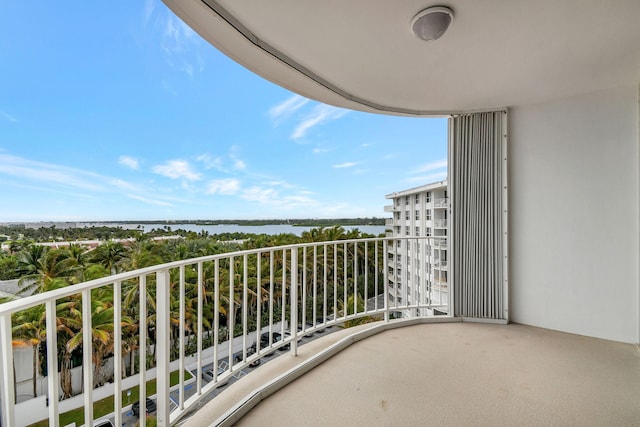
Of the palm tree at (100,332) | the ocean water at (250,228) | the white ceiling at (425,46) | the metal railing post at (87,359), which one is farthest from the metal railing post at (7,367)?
the ocean water at (250,228)

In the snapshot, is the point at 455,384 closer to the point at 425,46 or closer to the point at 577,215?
the point at 577,215

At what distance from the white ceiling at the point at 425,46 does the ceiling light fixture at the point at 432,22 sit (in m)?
0.04

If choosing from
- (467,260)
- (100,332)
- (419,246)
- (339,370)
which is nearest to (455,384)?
(339,370)

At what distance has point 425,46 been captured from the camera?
1.88 metres

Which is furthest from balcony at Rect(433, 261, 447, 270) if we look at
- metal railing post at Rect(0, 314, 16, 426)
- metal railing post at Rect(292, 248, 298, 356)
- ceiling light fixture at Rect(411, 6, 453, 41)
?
metal railing post at Rect(0, 314, 16, 426)

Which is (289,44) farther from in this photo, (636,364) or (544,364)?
(636,364)

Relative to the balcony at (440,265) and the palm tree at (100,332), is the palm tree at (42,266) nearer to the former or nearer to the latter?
the palm tree at (100,332)

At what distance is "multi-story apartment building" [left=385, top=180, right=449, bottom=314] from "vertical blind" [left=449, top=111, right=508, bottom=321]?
21cm

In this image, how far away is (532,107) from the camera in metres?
2.89

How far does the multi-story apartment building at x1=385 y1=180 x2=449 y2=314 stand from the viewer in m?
3.20

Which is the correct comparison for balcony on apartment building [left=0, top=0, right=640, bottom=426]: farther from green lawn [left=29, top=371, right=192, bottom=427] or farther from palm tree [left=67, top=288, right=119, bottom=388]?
palm tree [left=67, top=288, right=119, bottom=388]

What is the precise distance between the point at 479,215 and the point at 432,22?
2097 millimetres

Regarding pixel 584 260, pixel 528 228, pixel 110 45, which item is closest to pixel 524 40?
pixel 528 228

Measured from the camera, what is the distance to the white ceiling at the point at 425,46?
153cm
